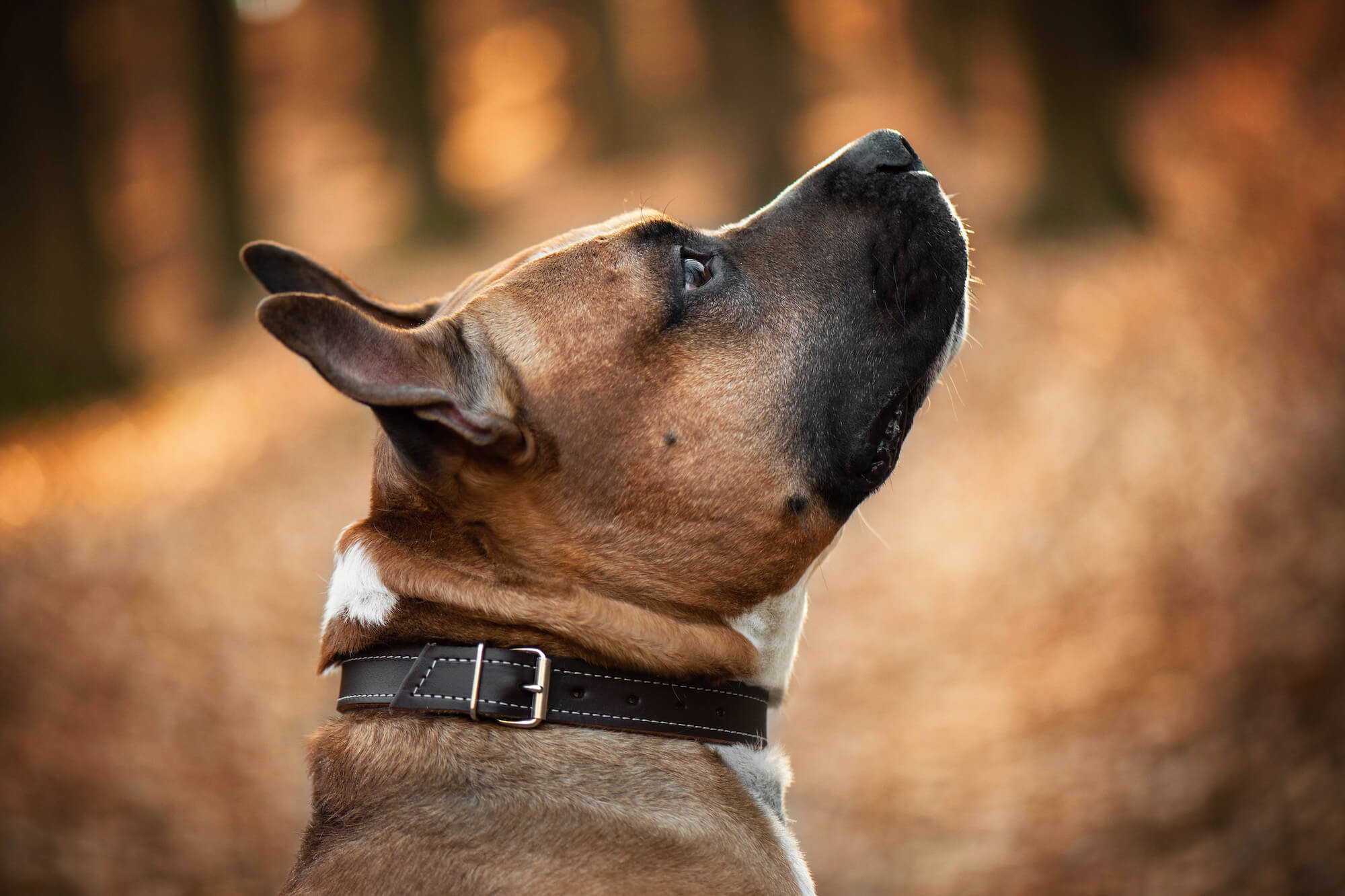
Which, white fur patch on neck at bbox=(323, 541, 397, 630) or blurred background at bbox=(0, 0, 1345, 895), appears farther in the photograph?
blurred background at bbox=(0, 0, 1345, 895)

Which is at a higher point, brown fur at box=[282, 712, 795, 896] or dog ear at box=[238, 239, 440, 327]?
dog ear at box=[238, 239, 440, 327]

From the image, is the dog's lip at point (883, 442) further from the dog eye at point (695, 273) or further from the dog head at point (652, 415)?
the dog eye at point (695, 273)

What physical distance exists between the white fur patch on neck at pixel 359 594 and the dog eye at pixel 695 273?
4.86 ft

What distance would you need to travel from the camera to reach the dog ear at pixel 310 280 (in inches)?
153

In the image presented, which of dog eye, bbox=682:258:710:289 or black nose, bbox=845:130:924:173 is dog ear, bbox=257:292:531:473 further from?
black nose, bbox=845:130:924:173

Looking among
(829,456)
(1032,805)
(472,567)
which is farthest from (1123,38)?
(472,567)

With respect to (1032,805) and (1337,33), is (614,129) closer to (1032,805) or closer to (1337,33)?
(1337,33)

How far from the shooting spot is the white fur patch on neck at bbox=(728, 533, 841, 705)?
327 cm

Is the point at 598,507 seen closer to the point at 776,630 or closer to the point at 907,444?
the point at 776,630

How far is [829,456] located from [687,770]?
1197mm

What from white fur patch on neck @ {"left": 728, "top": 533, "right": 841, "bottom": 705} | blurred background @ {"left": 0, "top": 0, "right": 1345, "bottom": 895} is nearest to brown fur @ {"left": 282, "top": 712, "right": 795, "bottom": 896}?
white fur patch on neck @ {"left": 728, "top": 533, "right": 841, "bottom": 705}

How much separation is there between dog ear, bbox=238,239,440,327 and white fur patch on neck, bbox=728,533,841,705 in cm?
190

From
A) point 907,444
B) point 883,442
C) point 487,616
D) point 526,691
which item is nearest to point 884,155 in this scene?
point 883,442

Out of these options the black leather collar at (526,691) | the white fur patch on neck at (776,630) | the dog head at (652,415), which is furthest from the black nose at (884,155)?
the black leather collar at (526,691)
